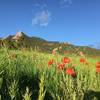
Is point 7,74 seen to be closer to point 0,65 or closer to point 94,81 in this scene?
point 0,65

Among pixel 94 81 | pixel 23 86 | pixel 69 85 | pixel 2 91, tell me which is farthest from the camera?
pixel 94 81

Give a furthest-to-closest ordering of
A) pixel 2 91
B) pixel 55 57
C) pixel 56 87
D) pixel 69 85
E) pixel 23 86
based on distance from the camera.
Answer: pixel 55 57, pixel 23 86, pixel 56 87, pixel 2 91, pixel 69 85

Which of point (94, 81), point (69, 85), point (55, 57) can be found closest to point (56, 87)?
point (69, 85)

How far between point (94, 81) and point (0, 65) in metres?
3.44

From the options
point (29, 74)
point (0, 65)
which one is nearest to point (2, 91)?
point (0, 65)

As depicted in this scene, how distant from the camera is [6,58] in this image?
271 inches

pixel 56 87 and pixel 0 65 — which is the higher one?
pixel 0 65

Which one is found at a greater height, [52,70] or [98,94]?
[52,70]

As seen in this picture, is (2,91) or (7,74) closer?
(2,91)

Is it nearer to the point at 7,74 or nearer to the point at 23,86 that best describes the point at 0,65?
the point at 7,74

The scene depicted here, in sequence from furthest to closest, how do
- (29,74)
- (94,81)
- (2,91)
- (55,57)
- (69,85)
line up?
1. (55,57)
2. (94,81)
3. (29,74)
4. (2,91)
5. (69,85)

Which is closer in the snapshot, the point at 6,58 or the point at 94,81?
the point at 6,58

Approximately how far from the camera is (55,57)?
9.92 metres

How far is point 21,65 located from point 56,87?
4.64 feet
